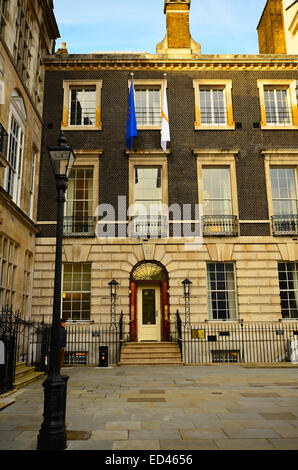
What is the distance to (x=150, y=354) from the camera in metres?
15.3

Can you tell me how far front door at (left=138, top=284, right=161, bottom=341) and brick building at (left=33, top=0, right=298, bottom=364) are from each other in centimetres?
5

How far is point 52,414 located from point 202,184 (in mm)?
14058

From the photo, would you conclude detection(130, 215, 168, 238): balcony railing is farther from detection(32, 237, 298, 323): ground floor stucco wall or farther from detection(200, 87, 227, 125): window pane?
detection(200, 87, 227, 125): window pane

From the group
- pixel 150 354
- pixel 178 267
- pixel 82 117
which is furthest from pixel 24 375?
pixel 82 117

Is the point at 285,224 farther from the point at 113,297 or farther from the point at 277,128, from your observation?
the point at 113,297

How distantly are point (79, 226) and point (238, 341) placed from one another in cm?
871

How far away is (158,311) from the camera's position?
57.0ft

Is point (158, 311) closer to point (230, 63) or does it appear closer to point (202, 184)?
point (202, 184)

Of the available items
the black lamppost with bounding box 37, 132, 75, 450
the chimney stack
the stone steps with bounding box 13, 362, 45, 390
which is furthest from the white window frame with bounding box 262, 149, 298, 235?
the black lamppost with bounding box 37, 132, 75, 450

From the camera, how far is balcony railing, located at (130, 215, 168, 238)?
56.4ft

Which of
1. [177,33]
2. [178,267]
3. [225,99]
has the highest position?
[177,33]

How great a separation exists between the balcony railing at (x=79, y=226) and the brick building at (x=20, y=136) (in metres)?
1.41

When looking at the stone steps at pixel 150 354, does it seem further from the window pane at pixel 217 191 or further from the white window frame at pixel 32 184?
the white window frame at pixel 32 184

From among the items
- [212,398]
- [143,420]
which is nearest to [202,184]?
[212,398]
